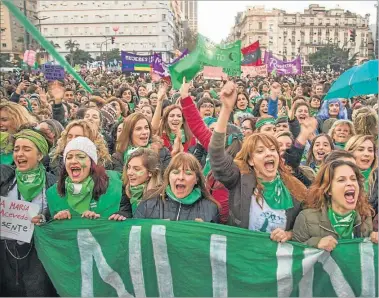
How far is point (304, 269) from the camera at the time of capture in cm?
312

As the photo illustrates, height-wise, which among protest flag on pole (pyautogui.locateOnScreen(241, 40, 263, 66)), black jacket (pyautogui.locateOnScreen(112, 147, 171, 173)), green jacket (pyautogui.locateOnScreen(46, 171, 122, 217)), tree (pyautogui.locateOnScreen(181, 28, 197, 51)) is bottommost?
green jacket (pyautogui.locateOnScreen(46, 171, 122, 217))

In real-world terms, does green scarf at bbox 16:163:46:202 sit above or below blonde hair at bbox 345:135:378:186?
below

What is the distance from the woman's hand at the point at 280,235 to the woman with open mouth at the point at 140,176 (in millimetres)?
1037

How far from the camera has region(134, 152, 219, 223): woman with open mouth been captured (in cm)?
337

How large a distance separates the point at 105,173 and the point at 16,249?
805 millimetres

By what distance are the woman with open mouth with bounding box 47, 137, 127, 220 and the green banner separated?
0.13m

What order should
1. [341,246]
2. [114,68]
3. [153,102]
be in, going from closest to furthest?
[341,246] → [153,102] → [114,68]

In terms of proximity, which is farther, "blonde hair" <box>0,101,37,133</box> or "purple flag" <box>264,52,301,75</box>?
"purple flag" <box>264,52,301,75</box>

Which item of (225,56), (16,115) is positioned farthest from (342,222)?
(225,56)

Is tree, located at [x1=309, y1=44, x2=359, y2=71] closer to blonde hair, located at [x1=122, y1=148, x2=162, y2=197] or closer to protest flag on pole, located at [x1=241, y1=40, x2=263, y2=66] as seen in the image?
protest flag on pole, located at [x1=241, y1=40, x2=263, y2=66]

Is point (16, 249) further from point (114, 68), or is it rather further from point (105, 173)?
point (114, 68)

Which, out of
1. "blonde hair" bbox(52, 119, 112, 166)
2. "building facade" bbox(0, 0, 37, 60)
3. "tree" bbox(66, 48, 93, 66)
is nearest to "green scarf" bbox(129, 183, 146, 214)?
"blonde hair" bbox(52, 119, 112, 166)

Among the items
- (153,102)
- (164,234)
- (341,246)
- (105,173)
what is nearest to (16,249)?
(105,173)

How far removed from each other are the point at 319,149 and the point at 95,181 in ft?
7.18
